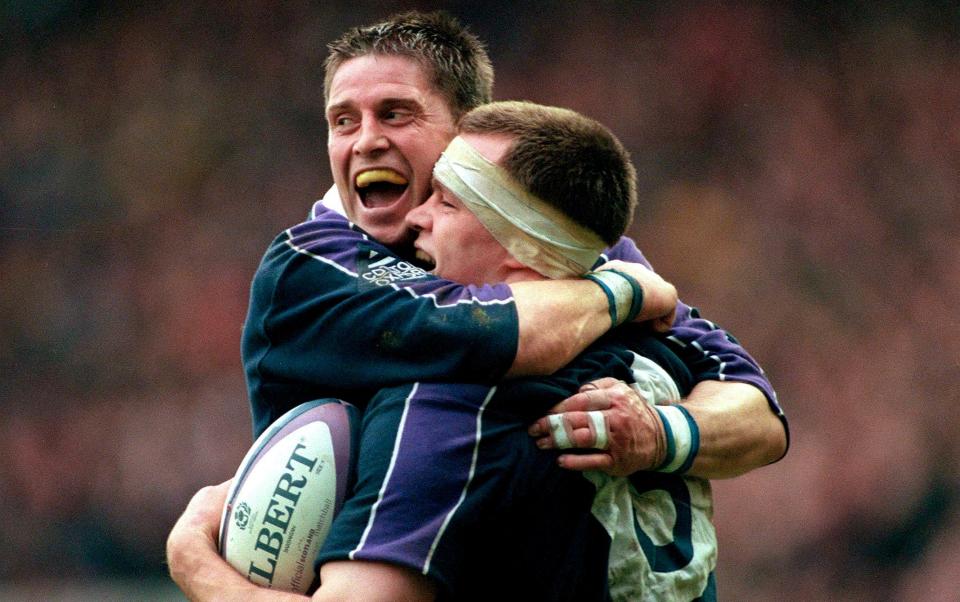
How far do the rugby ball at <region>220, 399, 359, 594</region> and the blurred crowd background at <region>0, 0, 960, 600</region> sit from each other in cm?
428

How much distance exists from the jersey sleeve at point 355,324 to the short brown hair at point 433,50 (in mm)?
603

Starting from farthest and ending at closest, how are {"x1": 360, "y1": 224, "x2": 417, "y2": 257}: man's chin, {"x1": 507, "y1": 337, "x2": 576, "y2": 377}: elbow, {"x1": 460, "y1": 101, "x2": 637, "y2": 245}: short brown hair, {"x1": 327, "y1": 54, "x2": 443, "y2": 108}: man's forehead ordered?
{"x1": 327, "y1": 54, "x2": 443, "y2": 108}: man's forehead, {"x1": 360, "y1": 224, "x2": 417, "y2": 257}: man's chin, {"x1": 460, "y1": 101, "x2": 637, "y2": 245}: short brown hair, {"x1": 507, "y1": 337, "x2": 576, "y2": 377}: elbow

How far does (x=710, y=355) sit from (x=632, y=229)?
171 inches

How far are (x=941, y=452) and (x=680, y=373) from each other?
4132mm

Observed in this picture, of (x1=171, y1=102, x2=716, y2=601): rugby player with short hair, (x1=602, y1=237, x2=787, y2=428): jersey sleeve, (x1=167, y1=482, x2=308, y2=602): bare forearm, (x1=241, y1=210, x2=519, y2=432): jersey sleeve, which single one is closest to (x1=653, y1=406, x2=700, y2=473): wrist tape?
(x1=171, y1=102, x2=716, y2=601): rugby player with short hair

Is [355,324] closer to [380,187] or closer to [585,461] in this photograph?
[585,461]

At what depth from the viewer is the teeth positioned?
122 inches

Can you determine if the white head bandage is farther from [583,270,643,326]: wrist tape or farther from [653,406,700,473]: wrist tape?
[653,406,700,473]: wrist tape

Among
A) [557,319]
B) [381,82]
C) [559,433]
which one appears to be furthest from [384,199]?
[559,433]

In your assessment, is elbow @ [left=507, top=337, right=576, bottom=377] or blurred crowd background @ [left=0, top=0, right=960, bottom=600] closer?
elbow @ [left=507, top=337, right=576, bottom=377]

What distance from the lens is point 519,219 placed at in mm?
2590

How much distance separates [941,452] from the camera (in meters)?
6.55

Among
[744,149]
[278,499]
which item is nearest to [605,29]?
[744,149]

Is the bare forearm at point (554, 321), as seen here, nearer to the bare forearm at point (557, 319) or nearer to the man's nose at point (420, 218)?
the bare forearm at point (557, 319)
